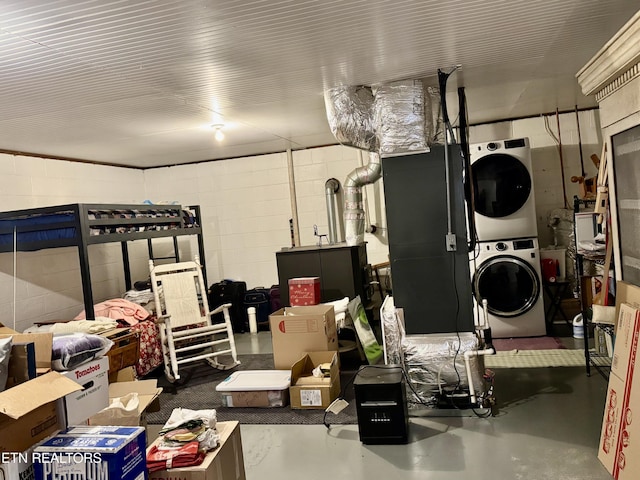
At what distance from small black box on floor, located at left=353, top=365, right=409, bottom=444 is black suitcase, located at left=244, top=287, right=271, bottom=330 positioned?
3.35m

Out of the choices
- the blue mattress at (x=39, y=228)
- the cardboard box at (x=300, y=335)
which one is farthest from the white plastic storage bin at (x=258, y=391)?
the blue mattress at (x=39, y=228)

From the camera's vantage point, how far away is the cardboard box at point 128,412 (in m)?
2.50

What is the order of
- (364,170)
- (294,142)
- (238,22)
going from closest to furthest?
1. (238,22)
2. (364,170)
3. (294,142)

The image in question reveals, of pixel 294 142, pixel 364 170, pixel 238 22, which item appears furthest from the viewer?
pixel 294 142

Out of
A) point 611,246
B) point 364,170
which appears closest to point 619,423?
point 611,246

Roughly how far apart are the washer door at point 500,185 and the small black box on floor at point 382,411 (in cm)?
250

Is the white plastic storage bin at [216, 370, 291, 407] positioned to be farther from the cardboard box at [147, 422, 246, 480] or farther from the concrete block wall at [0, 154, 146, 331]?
the concrete block wall at [0, 154, 146, 331]

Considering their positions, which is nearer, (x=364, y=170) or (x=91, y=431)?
(x=91, y=431)

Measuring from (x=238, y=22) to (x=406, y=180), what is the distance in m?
1.61

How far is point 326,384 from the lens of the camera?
3465mm

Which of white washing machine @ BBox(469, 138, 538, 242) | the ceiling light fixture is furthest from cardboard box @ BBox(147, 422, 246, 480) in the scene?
white washing machine @ BBox(469, 138, 538, 242)

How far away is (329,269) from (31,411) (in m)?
3.37

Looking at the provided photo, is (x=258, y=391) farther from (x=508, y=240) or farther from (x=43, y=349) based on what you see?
(x=508, y=240)

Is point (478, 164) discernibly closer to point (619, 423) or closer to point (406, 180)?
point (406, 180)
